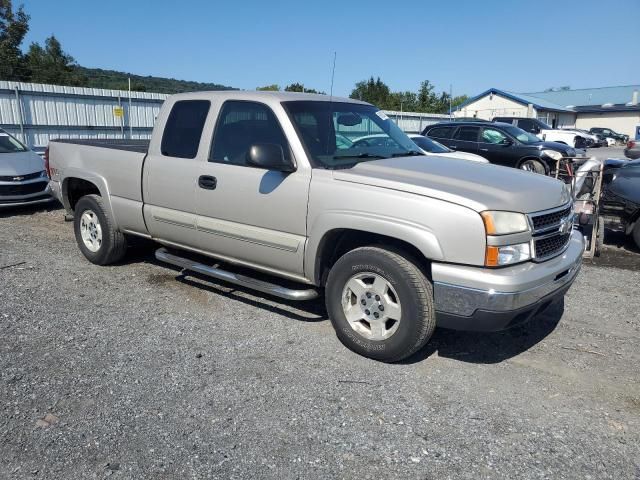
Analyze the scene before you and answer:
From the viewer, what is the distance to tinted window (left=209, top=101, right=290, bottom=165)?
14.2ft

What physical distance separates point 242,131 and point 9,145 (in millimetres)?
7944

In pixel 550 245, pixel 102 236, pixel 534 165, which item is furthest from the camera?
pixel 534 165

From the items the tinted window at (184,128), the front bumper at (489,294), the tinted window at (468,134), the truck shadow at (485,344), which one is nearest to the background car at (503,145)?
the tinted window at (468,134)

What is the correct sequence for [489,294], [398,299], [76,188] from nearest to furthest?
1. [489,294]
2. [398,299]
3. [76,188]

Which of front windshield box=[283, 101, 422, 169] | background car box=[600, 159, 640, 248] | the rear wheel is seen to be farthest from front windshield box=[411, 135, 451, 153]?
front windshield box=[283, 101, 422, 169]

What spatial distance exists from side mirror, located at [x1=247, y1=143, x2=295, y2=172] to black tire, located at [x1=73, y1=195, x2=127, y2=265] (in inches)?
99.0

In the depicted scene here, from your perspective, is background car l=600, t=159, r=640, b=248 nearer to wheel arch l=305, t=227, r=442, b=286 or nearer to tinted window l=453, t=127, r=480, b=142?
wheel arch l=305, t=227, r=442, b=286

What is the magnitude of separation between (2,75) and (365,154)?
28.8 metres

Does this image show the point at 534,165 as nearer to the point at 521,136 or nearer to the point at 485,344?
the point at 521,136

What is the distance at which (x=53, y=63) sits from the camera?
4034 centimetres

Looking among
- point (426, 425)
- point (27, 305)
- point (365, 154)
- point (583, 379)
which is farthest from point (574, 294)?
point (27, 305)

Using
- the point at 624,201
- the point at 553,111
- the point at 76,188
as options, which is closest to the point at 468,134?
the point at 624,201

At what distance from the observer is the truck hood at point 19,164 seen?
9.16 meters

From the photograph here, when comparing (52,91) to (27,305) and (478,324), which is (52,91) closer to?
(27,305)
